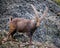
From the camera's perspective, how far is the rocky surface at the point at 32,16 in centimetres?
1493

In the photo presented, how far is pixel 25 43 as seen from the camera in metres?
13.3

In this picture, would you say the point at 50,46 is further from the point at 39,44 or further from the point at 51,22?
the point at 51,22

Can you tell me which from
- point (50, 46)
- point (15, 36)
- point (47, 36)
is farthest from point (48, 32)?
point (15, 36)

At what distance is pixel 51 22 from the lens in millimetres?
16734

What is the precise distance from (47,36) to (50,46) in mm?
1356

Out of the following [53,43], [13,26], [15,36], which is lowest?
[53,43]

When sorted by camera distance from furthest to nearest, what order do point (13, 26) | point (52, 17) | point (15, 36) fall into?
point (52, 17)
point (15, 36)
point (13, 26)

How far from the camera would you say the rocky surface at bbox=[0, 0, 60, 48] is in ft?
49.0

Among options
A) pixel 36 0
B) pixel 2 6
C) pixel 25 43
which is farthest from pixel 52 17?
pixel 25 43

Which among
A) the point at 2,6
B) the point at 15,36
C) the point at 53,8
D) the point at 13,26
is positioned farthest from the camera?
the point at 53,8

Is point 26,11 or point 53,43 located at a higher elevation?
point 26,11

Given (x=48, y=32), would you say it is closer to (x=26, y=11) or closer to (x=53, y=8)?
(x=26, y=11)

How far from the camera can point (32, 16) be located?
51.8 feet

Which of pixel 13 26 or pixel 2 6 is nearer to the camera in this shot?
pixel 13 26
